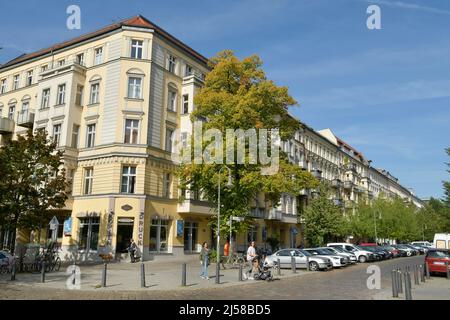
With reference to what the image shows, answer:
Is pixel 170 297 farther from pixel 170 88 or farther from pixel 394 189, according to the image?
pixel 394 189

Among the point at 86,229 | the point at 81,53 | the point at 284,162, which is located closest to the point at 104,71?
the point at 81,53

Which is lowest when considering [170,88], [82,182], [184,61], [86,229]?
[86,229]

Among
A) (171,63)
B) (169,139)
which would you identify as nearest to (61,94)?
(171,63)

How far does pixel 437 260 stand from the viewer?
77.2ft

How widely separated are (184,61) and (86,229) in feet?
55.9

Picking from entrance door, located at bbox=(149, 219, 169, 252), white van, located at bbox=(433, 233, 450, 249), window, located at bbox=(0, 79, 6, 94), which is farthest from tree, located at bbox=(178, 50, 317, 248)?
window, located at bbox=(0, 79, 6, 94)

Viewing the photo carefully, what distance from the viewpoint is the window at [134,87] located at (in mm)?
34281

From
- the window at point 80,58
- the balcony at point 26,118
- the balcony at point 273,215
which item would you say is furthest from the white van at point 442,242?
the balcony at point 26,118

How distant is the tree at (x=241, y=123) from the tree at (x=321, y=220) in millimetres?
19534

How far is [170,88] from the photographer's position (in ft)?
120

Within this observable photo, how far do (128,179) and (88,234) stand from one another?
535 cm

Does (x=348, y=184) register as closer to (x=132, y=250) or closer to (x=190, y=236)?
(x=190, y=236)

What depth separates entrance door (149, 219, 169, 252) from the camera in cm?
3294

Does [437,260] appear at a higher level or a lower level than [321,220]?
lower
